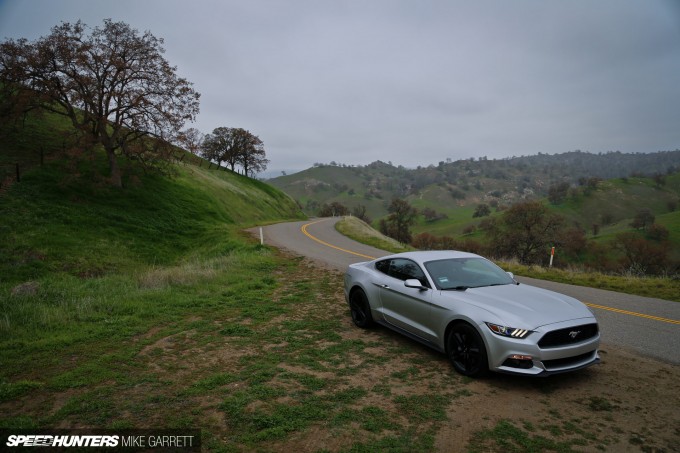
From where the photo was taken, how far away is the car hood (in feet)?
16.1

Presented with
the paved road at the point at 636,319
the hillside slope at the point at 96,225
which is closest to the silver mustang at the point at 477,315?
the paved road at the point at 636,319

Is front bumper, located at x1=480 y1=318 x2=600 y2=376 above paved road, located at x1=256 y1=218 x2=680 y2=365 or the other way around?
above

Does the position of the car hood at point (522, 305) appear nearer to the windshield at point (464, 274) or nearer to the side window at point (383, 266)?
the windshield at point (464, 274)

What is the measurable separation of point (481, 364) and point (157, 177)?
1485 inches

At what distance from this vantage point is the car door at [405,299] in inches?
236

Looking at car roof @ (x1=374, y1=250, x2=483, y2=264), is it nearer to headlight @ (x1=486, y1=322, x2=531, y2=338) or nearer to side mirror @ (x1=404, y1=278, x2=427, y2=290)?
side mirror @ (x1=404, y1=278, x2=427, y2=290)

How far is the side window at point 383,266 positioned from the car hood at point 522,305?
157cm

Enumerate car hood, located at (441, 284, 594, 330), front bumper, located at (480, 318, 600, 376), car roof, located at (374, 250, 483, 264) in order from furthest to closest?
car roof, located at (374, 250, 483, 264)
car hood, located at (441, 284, 594, 330)
front bumper, located at (480, 318, 600, 376)

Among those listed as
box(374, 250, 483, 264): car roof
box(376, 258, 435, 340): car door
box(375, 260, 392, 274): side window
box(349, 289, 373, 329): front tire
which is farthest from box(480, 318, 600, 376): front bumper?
box(349, 289, 373, 329): front tire

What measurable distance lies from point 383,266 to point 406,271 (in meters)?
0.72

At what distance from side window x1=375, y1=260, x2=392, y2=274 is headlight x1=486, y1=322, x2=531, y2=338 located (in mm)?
2520

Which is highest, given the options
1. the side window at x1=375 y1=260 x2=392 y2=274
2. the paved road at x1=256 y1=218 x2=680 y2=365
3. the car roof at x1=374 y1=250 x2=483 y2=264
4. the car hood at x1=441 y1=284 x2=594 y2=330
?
the car roof at x1=374 y1=250 x2=483 y2=264

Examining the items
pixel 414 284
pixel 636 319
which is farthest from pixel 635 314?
pixel 414 284

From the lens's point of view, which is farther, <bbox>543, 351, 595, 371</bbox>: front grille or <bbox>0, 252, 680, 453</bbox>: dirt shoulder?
<bbox>543, 351, 595, 371</bbox>: front grille
